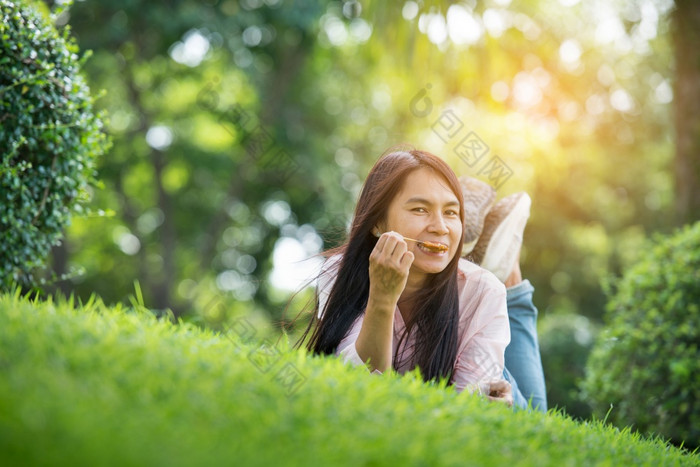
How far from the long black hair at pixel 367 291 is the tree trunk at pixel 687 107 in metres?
6.99

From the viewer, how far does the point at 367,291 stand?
3.88 meters

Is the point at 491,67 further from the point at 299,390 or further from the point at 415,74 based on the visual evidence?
the point at 299,390

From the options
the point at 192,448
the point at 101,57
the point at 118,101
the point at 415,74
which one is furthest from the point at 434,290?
the point at 118,101

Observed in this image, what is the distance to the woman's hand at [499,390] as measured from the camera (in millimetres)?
3229

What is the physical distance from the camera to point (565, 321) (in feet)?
35.1

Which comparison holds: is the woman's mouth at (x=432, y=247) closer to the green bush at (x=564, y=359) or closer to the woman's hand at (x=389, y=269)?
the woman's hand at (x=389, y=269)

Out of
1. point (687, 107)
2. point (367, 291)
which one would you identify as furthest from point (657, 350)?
point (687, 107)

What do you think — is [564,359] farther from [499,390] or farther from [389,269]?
[389,269]

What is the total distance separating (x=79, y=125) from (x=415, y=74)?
6.42 m

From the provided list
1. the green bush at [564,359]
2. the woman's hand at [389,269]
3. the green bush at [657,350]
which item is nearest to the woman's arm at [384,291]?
the woman's hand at [389,269]

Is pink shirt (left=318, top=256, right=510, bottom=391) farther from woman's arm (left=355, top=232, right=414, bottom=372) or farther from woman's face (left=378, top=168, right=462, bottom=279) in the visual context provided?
woman's face (left=378, top=168, right=462, bottom=279)

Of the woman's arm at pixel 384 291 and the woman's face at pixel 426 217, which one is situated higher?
the woman's face at pixel 426 217

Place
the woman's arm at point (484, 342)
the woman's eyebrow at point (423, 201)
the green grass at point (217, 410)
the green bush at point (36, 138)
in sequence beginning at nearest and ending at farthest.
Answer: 1. the green grass at point (217, 410)
2. the woman's arm at point (484, 342)
3. the woman's eyebrow at point (423, 201)
4. the green bush at point (36, 138)

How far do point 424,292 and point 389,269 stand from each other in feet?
2.51
